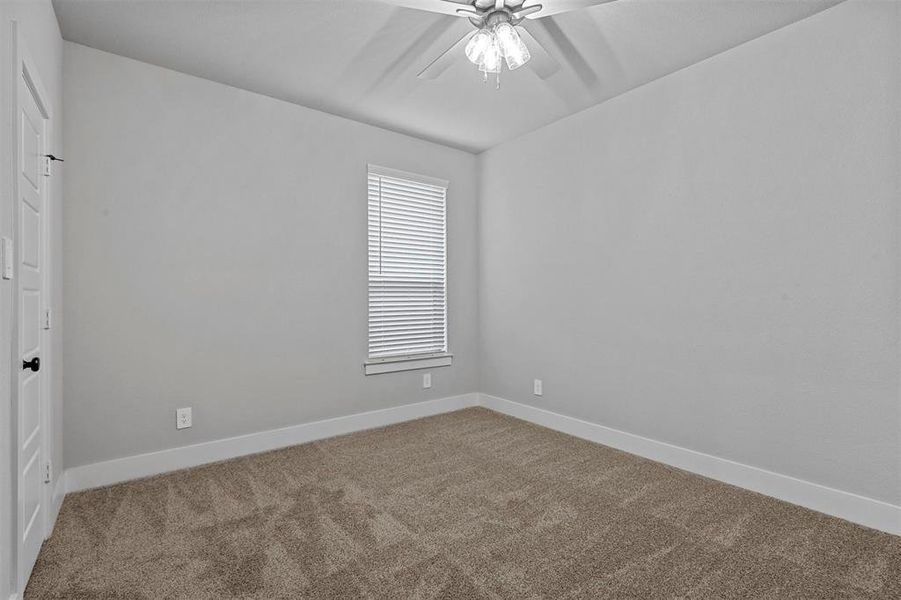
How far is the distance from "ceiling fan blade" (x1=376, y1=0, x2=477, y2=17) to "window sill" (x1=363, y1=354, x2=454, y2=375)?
8.71 ft

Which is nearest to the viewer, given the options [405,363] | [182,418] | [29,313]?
[29,313]

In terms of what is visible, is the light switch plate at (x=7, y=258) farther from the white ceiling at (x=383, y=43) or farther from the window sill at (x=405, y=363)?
the window sill at (x=405, y=363)

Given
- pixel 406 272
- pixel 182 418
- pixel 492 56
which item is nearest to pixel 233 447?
pixel 182 418

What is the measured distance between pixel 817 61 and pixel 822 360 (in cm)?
158

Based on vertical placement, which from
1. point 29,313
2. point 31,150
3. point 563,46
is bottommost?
point 29,313

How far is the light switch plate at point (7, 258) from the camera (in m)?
1.47

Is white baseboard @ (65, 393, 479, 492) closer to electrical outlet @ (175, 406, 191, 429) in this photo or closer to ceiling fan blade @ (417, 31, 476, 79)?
electrical outlet @ (175, 406, 191, 429)

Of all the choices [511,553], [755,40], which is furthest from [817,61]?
[511,553]

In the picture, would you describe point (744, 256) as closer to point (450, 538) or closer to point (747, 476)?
point (747, 476)

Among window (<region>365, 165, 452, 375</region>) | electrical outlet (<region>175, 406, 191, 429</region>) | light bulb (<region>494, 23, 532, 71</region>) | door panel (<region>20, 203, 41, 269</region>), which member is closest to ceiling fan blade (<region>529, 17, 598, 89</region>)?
light bulb (<region>494, 23, 532, 71</region>)

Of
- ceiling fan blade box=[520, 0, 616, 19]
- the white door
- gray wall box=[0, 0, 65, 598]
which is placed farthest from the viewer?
ceiling fan blade box=[520, 0, 616, 19]

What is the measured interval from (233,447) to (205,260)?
132 cm

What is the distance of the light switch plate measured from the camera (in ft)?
4.83

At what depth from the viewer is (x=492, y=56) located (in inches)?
83.4
